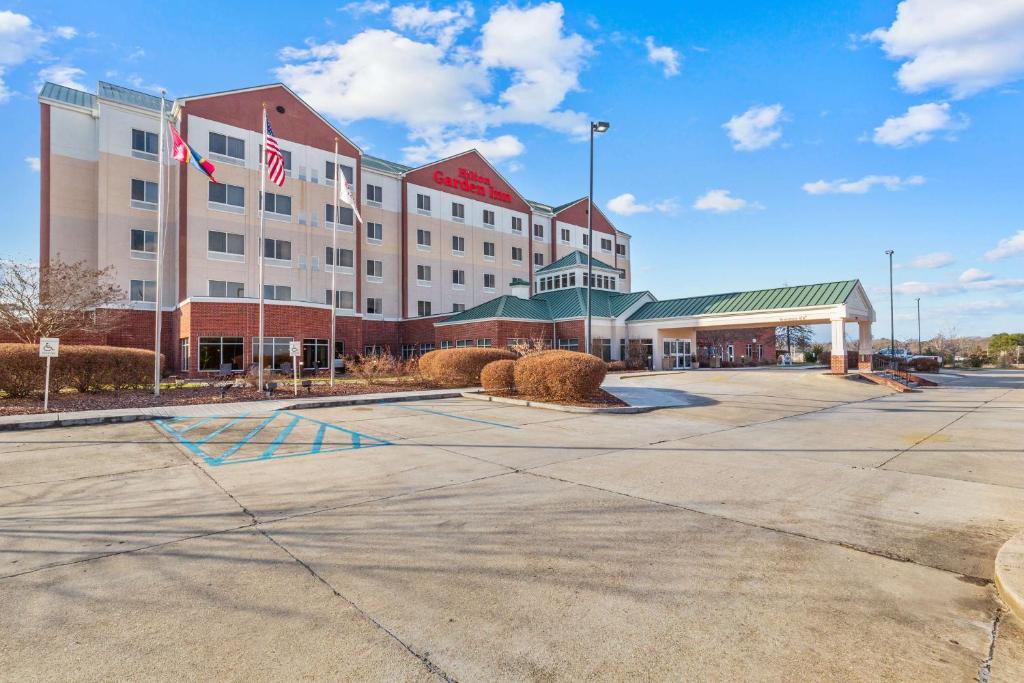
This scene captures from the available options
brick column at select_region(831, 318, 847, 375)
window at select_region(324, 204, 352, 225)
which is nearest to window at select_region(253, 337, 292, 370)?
window at select_region(324, 204, 352, 225)

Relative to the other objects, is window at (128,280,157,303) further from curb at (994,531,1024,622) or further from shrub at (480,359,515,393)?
curb at (994,531,1024,622)

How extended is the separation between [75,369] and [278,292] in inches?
788

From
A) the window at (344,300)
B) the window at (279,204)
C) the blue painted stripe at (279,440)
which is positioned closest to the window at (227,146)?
the window at (279,204)

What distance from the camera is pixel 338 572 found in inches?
163

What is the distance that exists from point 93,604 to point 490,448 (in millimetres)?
6533

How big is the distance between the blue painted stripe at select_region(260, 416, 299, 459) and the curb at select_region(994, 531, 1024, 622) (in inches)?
375

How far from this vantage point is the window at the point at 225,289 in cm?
3381

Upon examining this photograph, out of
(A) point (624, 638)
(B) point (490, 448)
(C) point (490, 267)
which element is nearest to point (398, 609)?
(A) point (624, 638)

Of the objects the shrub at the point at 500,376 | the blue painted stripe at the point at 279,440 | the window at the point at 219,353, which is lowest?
the blue painted stripe at the point at 279,440

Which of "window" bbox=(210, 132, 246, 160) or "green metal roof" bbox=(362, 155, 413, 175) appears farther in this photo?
"green metal roof" bbox=(362, 155, 413, 175)

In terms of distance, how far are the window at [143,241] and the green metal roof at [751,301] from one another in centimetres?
3355

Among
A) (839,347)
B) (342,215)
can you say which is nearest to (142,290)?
(342,215)

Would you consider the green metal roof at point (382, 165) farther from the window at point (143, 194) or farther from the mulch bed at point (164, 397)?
the mulch bed at point (164, 397)

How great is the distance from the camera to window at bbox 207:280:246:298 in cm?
3381
